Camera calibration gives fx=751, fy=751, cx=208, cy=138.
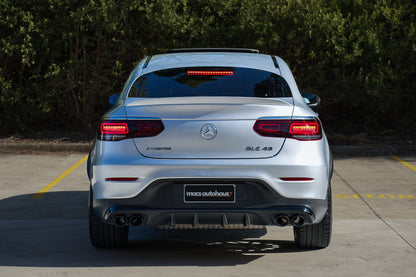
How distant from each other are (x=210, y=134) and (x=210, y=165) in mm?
232

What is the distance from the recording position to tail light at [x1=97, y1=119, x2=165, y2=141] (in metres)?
5.58

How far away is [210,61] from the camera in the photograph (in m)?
6.51

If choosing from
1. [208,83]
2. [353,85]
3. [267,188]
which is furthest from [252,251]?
[353,85]

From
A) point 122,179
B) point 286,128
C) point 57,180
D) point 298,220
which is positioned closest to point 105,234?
point 122,179

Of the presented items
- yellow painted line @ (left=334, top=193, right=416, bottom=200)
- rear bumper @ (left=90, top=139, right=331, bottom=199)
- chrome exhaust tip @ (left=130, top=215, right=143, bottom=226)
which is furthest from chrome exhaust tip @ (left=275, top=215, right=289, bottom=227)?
yellow painted line @ (left=334, top=193, right=416, bottom=200)

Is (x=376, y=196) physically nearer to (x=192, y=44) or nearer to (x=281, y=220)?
(x=281, y=220)

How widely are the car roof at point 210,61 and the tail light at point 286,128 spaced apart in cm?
89

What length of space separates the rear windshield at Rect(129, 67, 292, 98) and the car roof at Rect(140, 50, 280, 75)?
0.08 m

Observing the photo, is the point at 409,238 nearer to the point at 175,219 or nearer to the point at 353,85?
the point at 175,219

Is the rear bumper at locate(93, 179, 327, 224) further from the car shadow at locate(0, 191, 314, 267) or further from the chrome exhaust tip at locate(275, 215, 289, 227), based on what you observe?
the car shadow at locate(0, 191, 314, 267)

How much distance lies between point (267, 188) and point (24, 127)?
33.7ft

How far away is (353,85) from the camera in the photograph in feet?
48.5

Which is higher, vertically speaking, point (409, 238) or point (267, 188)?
point (267, 188)

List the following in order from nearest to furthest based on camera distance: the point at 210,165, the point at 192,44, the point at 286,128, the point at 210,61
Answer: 1. the point at 210,165
2. the point at 286,128
3. the point at 210,61
4. the point at 192,44
